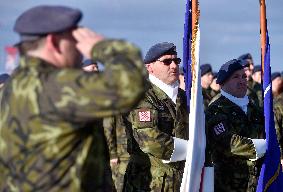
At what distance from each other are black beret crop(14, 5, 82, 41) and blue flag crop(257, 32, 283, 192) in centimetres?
408

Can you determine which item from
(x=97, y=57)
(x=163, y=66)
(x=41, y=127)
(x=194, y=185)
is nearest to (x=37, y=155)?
(x=41, y=127)

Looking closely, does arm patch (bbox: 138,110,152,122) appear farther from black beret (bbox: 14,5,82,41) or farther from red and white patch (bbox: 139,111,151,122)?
black beret (bbox: 14,5,82,41)

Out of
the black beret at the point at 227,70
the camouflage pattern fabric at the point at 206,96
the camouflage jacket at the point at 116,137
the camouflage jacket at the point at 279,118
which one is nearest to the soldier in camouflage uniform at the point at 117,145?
the camouflage jacket at the point at 116,137

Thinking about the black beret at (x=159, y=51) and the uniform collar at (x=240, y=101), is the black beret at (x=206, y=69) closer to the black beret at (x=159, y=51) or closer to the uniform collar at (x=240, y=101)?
the uniform collar at (x=240, y=101)

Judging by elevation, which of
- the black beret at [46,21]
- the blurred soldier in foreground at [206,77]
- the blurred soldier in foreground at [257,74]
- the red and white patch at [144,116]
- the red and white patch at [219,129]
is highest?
the black beret at [46,21]

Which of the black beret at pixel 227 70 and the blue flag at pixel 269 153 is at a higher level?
the black beret at pixel 227 70

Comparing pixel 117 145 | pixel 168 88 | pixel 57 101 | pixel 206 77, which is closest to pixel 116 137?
pixel 117 145

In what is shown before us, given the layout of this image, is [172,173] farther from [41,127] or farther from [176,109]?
[41,127]

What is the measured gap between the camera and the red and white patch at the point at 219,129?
22.6 feet

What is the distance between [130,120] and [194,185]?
95cm

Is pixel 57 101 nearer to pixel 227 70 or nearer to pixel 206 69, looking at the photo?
pixel 227 70

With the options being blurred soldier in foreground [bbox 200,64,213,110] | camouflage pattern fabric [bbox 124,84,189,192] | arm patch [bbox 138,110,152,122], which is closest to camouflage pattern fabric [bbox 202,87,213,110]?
blurred soldier in foreground [bbox 200,64,213,110]

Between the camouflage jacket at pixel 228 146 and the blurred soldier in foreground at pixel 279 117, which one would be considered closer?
the camouflage jacket at pixel 228 146

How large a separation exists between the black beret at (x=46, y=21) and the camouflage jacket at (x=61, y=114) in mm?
142
